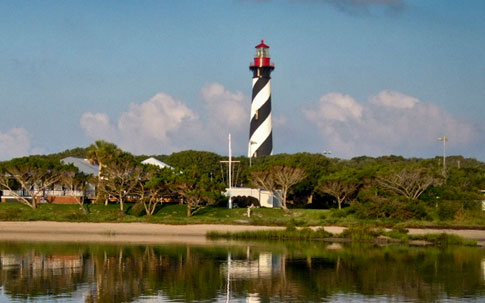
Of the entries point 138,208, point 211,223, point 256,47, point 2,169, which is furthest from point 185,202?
point 256,47

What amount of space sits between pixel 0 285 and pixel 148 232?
82.9 ft

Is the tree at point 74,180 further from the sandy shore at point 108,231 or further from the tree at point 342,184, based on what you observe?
the tree at point 342,184

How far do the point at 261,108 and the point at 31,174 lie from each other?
31.8 metres

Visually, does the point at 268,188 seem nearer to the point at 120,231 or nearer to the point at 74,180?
the point at 74,180

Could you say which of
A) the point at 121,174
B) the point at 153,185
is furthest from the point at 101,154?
the point at 153,185

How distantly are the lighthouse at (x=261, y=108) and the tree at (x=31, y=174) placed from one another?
28567 mm

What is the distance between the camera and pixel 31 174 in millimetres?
64812

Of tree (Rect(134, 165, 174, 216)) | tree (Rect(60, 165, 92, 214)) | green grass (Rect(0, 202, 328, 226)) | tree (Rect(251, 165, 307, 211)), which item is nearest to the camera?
green grass (Rect(0, 202, 328, 226))

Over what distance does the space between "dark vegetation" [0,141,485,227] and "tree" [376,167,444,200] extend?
8 centimetres

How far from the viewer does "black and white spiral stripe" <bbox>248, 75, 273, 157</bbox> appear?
8906 cm

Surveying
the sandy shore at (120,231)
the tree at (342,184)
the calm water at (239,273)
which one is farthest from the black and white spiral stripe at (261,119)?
the calm water at (239,273)

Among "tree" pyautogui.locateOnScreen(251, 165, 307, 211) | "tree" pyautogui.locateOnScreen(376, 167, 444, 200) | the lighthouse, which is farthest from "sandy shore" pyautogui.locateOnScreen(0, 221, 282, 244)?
the lighthouse

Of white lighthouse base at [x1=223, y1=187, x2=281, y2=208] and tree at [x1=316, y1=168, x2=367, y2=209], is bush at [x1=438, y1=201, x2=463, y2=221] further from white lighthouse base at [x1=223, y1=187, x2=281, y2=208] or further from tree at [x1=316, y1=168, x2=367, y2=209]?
white lighthouse base at [x1=223, y1=187, x2=281, y2=208]

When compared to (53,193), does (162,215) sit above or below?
below
